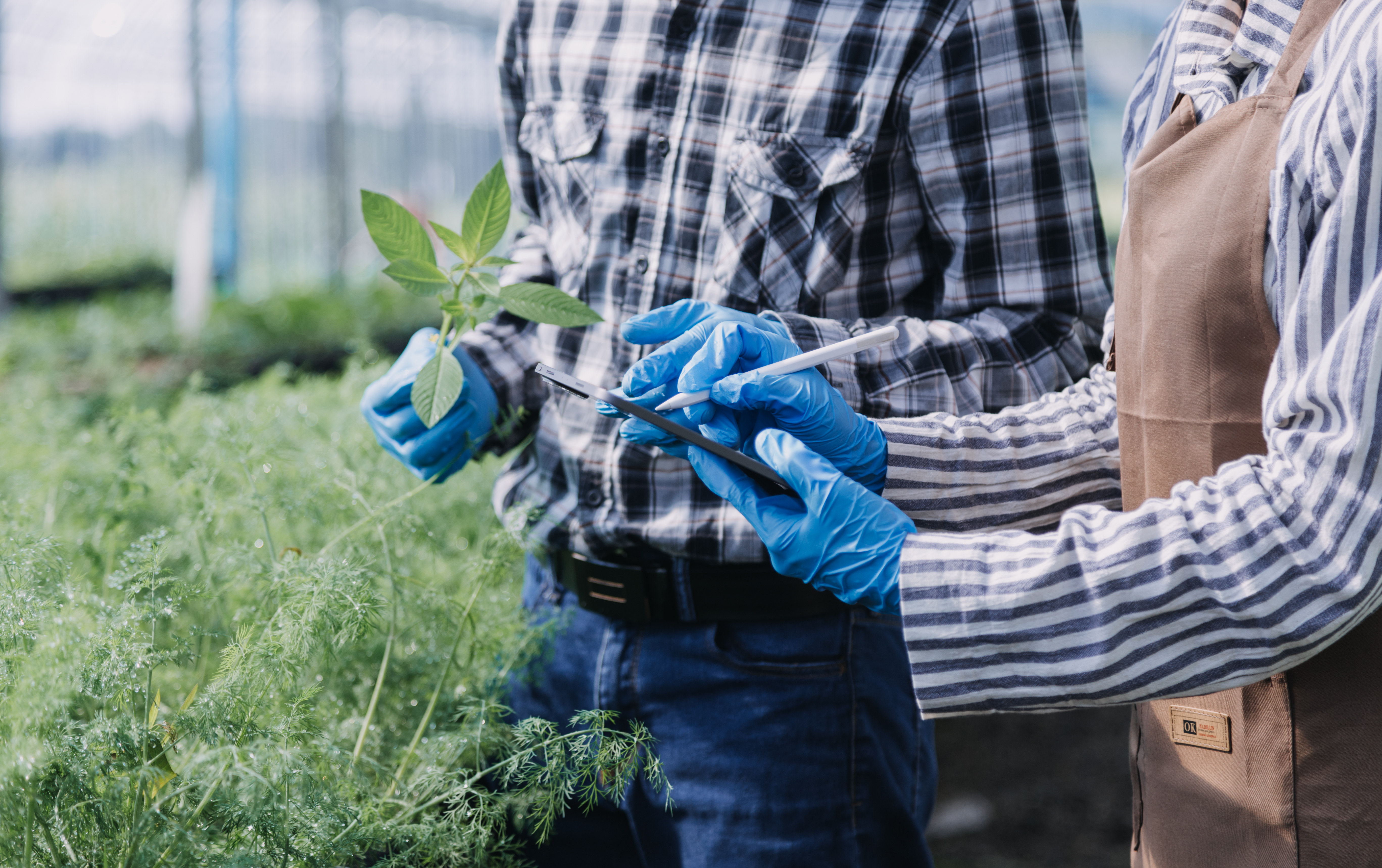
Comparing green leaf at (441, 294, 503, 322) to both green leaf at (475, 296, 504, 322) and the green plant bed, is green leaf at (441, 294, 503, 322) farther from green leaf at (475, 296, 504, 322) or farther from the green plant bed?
the green plant bed

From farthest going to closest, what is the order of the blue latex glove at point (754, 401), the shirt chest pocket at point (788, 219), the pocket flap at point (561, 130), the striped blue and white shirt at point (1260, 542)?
the pocket flap at point (561, 130) < the shirt chest pocket at point (788, 219) < the blue latex glove at point (754, 401) < the striped blue and white shirt at point (1260, 542)

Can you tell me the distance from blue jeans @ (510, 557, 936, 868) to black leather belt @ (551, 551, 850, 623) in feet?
0.05

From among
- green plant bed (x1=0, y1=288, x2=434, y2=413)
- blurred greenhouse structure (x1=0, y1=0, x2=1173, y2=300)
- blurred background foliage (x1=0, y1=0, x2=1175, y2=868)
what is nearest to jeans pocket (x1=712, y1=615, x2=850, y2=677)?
blurred background foliage (x1=0, y1=0, x2=1175, y2=868)

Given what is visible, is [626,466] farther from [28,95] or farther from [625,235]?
[28,95]

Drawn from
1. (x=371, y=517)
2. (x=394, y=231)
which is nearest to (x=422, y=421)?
(x=371, y=517)

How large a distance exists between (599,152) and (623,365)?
0.29 m

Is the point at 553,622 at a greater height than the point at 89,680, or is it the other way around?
the point at 89,680

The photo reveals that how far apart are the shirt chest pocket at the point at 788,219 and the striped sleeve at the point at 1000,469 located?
10.2 inches

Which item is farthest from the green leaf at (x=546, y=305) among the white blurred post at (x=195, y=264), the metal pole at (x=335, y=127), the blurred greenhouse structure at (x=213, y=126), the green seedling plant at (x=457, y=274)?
the metal pole at (x=335, y=127)

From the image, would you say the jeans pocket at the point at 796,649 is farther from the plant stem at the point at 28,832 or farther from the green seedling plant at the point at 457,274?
the plant stem at the point at 28,832

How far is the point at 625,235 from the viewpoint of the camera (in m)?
1.29

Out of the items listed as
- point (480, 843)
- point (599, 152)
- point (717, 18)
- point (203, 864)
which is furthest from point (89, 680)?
point (717, 18)

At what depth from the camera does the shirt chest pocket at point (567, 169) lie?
52.4 inches

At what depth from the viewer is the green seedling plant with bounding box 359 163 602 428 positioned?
3.48 feet
